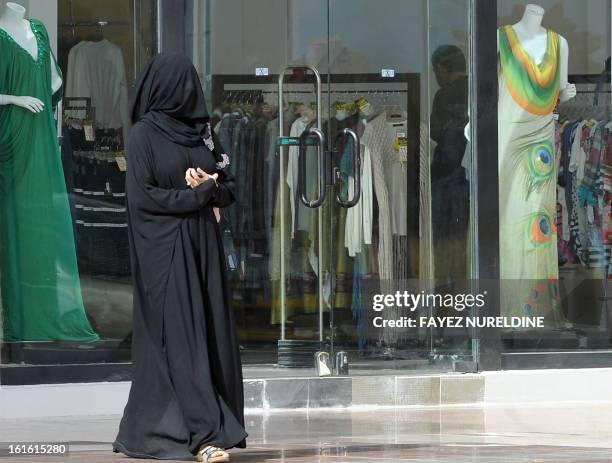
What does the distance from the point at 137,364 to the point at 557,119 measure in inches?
202

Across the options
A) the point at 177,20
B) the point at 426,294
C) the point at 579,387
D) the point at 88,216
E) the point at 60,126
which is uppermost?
the point at 177,20

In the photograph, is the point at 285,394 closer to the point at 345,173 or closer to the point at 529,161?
the point at 345,173

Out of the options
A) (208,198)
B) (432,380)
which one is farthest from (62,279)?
(208,198)

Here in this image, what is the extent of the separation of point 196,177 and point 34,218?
3055 millimetres

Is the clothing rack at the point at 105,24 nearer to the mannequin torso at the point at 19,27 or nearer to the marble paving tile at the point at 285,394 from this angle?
the mannequin torso at the point at 19,27

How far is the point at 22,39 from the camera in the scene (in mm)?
9250

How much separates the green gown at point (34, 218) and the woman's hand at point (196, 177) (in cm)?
298

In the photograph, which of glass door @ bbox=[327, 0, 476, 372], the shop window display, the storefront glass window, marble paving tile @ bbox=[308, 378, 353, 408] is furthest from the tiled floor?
the storefront glass window

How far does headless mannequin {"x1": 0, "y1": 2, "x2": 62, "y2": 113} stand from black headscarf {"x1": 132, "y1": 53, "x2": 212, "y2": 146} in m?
2.82

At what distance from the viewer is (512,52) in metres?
10.5

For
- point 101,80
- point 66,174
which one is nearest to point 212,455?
A: point 66,174

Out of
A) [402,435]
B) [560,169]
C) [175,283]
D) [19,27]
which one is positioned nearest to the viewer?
[175,283]

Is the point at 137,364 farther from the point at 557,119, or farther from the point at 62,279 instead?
the point at 557,119

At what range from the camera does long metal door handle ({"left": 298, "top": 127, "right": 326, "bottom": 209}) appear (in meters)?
10.2
